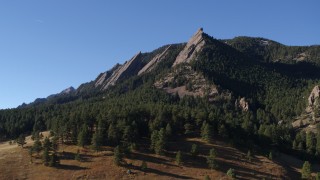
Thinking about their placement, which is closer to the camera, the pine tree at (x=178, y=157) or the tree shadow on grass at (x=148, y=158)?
the pine tree at (x=178, y=157)

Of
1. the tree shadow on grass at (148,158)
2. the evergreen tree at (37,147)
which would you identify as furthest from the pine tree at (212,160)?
the evergreen tree at (37,147)

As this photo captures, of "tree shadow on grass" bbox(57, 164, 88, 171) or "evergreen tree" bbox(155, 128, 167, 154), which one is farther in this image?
"evergreen tree" bbox(155, 128, 167, 154)

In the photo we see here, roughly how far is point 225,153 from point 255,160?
10216 millimetres

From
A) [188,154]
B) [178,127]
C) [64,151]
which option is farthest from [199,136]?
[64,151]

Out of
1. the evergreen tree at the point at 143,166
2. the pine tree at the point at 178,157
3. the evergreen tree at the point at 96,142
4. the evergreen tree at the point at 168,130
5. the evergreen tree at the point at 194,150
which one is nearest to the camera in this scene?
the evergreen tree at the point at 143,166

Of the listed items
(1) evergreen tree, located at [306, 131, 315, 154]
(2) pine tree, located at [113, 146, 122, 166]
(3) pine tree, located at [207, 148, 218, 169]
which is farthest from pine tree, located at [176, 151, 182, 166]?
(1) evergreen tree, located at [306, 131, 315, 154]

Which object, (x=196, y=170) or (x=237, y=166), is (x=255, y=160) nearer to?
(x=237, y=166)

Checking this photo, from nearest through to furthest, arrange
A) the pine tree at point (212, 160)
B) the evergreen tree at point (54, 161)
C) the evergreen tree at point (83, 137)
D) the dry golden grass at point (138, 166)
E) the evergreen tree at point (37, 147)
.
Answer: the dry golden grass at point (138, 166) < the evergreen tree at point (54, 161) < the pine tree at point (212, 160) < the evergreen tree at point (37, 147) < the evergreen tree at point (83, 137)

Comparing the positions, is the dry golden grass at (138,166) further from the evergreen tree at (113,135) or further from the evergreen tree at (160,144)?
the evergreen tree at (113,135)

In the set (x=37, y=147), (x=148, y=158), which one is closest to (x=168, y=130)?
(x=148, y=158)

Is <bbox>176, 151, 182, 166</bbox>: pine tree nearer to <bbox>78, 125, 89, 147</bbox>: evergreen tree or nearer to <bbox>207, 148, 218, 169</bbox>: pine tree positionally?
<bbox>207, 148, 218, 169</bbox>: pine tree

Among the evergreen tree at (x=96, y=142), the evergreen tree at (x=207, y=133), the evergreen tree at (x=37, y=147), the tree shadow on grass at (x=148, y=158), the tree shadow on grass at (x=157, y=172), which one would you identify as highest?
the evergreen tree at (x=207, y=133)

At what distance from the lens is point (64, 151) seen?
5084 inches

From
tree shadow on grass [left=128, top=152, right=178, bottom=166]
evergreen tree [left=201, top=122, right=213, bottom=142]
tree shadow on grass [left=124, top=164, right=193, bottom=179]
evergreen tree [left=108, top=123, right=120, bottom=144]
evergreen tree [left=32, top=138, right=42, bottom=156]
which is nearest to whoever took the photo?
tree shadow on grass [left=124, top=164, right=193, bottom=179]
